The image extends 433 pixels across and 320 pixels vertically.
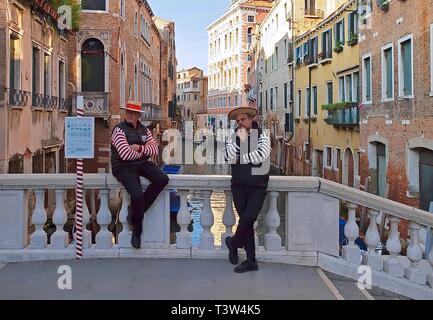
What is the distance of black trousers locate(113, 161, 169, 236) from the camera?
3.73 metres

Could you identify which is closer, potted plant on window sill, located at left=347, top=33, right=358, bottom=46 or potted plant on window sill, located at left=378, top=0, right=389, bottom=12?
potted plant on window sill, located at left=378, top=0, right=389, bottom=12

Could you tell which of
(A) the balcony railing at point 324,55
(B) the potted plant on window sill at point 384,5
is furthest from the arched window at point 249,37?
(B) the potted plant on window sill at point 384,5

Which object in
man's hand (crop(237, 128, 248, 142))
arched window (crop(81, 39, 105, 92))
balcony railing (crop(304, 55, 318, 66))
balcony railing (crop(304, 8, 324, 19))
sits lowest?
man's hand (crop(237, 128, 248, 142))

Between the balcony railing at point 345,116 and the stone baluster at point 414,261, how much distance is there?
11255 mm

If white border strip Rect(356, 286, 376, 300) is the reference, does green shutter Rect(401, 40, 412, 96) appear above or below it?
above

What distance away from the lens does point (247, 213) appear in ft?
11.7

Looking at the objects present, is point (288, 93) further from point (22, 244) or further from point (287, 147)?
point (22, 244)

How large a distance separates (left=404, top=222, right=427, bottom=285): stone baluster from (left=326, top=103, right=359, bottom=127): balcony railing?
11.3 m

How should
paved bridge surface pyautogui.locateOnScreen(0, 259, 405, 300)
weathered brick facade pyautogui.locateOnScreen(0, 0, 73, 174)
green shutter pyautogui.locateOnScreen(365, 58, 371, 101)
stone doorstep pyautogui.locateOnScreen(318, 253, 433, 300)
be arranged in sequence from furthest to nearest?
green shutter pyautogui.locateOnScreen(365, 58, 371, 101) → weathered brick facade pyautogui.locateOnScreen(0, 0, 73, 174) → stone doorstep pyautogui.locateOnScreen(318, 253, 433, 300) → paved bridge surface pyautogui.locateOnScreen(0, 259, 405, 300)

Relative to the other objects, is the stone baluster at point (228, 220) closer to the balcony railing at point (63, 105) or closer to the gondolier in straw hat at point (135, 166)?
the gondolier in straw hat at point (135, 166)

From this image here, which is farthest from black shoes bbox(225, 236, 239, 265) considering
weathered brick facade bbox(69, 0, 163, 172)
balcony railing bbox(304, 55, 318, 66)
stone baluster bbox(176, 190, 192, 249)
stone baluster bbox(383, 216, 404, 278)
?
balcony railing bbox(304, 55, 318, 66)

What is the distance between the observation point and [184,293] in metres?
3.15

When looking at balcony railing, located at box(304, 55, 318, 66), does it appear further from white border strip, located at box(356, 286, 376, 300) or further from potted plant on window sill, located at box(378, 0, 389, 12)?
white border strip, located at box(356, 286, 376, 300)

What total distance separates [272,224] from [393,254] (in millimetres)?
940
